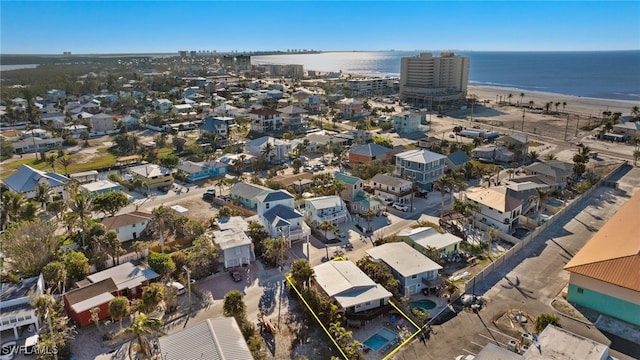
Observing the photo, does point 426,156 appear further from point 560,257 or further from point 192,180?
point 192,180

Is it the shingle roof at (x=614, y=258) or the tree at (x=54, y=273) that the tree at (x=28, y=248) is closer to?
the tree at (x=54, y=273)

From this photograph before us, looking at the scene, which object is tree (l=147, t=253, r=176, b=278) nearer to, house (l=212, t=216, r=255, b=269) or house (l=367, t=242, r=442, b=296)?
house (l=212, t=216, r=255, b=269)

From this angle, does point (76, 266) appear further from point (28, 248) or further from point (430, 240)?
point (430, 240)

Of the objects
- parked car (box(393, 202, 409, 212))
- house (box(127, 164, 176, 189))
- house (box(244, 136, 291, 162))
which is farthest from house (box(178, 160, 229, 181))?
parked car (box(393, 202, 409, 212))

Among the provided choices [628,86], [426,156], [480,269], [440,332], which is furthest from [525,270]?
[628,86]

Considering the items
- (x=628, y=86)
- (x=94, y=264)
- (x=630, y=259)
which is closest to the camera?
(x=630, y=259)
